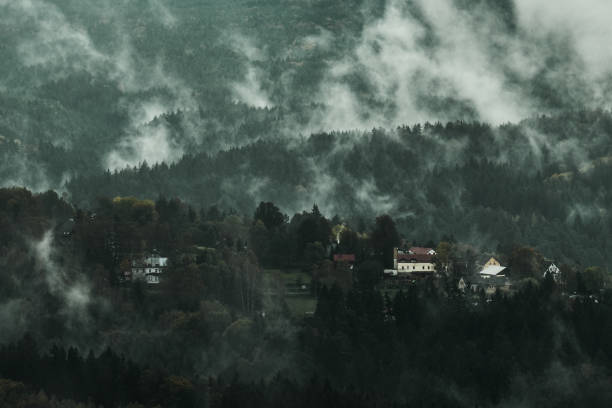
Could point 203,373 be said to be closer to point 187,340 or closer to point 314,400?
point 187,340

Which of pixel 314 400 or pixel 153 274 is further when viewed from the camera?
pixel 153 274

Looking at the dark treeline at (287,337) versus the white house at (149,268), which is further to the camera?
the white house at (149,268)

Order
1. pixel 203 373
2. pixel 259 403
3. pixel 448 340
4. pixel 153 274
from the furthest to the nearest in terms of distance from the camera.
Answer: pixel 153 274 → pixel 448 340 → pixel 203 373 → pixel 259 403

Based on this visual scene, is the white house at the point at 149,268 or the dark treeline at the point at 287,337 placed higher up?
the white house at the point at 149,268

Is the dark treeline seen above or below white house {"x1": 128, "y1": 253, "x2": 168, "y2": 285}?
below

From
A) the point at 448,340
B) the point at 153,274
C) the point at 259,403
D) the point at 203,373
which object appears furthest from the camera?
the point at 153,274

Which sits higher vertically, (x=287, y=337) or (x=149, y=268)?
(x=149, y=268)

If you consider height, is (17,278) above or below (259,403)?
above

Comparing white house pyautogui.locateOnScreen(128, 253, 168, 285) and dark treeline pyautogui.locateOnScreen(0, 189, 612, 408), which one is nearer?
dark treeline pyautogui.locateOnScreen(0, 189, 612, 408)

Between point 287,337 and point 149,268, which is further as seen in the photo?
point 149,268

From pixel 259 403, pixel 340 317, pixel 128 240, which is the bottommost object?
pixel 259 403

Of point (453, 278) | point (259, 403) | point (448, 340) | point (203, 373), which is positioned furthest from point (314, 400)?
point (453, 278)
